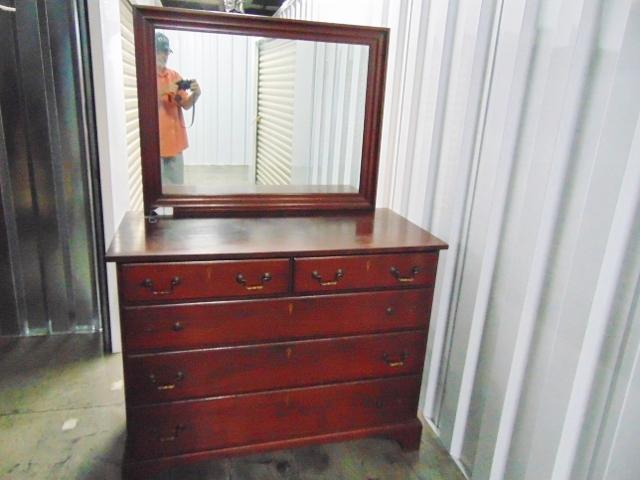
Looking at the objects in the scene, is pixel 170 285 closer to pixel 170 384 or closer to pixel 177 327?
pixel 177 327

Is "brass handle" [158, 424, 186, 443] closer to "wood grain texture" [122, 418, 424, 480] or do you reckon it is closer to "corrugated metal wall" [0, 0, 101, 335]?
"wood grain texture" [122, 418, 424, 480]

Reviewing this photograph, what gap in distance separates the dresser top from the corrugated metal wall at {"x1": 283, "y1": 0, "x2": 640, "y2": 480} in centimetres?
24

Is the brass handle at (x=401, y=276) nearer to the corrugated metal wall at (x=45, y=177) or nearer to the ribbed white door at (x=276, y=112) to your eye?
the ribbed white door at (x=276, y=112)

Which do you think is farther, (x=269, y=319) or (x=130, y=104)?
(x=130, y=104)

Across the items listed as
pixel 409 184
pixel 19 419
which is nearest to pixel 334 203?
pixel 409 184

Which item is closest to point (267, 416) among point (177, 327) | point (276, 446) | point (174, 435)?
point (276, 446)

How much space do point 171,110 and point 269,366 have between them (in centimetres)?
94

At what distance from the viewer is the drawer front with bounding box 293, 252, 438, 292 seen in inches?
57.5

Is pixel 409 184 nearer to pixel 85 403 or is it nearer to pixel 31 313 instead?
pixel 85 403

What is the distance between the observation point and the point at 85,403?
2.01 meters

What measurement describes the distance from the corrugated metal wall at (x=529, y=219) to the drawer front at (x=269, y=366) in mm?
265

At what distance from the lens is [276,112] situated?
1.87 m

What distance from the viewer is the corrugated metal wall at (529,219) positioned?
113 cm

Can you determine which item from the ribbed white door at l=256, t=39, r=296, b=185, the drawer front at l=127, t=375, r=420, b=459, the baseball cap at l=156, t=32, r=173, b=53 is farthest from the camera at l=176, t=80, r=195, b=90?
the drawer front at l=127, t=375, r=420, b=459
